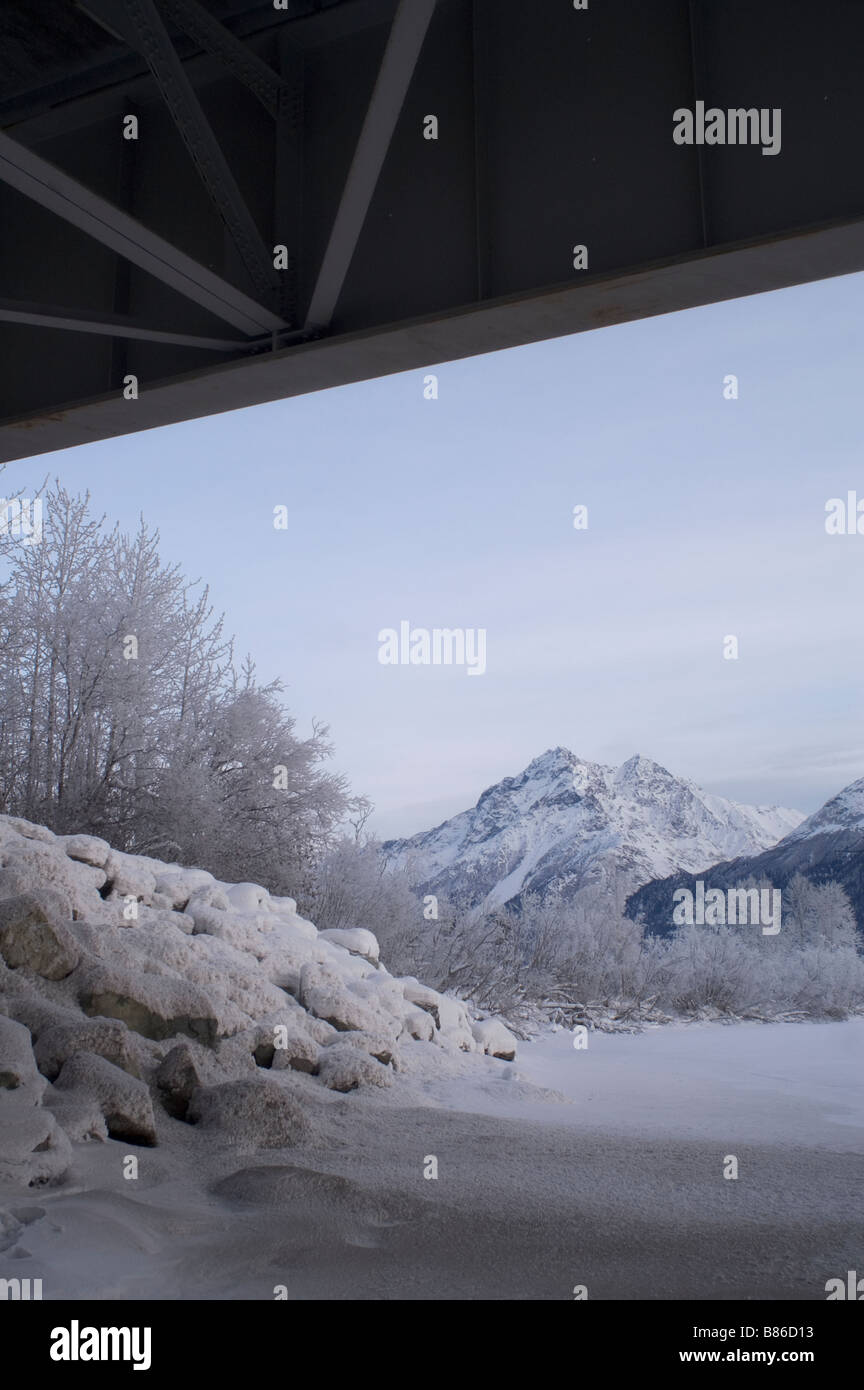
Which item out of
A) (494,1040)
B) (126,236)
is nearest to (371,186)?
(126,236)

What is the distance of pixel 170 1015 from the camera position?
25.6ft

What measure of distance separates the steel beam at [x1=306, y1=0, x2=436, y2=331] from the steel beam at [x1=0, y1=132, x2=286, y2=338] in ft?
1.37

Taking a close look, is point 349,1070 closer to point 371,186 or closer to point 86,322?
Answer: point 86,322

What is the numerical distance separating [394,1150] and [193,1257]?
7.30 ft

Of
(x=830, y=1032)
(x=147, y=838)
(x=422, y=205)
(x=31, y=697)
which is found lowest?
(x=830, y=1032)

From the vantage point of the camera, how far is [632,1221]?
5559 mm

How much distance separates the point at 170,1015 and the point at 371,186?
5.52 metres

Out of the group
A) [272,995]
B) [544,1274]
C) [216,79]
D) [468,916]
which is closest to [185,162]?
[216,79]

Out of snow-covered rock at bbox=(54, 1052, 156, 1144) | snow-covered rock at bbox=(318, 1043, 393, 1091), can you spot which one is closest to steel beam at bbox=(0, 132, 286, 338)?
snow-covered rock at bbox=(54, 1052, 156, 1144)

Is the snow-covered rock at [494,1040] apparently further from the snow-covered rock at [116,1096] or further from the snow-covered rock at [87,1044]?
the snow-covered rock at [116,1096]

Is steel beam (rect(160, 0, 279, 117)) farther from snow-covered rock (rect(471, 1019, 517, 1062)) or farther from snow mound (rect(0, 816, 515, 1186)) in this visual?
snow-covered rock (rect(471, 1019, 517, 1062))

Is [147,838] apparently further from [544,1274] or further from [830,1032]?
[544,1274]

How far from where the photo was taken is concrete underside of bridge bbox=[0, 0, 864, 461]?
225 inches

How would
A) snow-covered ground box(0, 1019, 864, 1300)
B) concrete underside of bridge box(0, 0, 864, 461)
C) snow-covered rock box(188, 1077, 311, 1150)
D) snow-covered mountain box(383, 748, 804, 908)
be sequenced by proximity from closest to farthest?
snow-covered ground box(0, 1019, 864, 1300) < concrete underside of bridge box(0, 0, 864, 461) < snow-covered rock box(188, 1077, 311, 1150) < snow-covered mountain box(383, 748, 804, 908)
